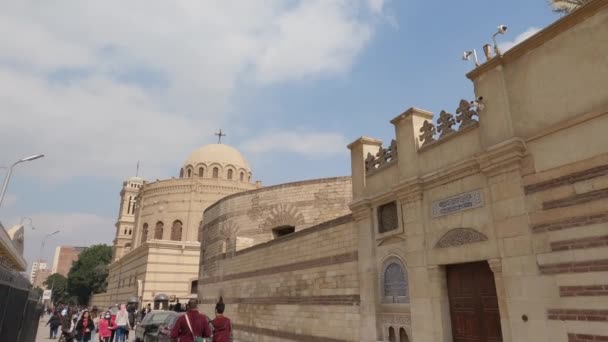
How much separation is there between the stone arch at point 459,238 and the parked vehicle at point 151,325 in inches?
298

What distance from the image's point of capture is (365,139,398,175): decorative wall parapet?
8.03 meters

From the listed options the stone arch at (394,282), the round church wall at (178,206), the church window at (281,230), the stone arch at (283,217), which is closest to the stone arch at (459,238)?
the stone arch at (394,282)

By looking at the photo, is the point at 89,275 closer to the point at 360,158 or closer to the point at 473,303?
the point at 360,158

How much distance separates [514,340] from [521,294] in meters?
0.62

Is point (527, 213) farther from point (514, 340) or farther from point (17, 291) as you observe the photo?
point (17, 291)

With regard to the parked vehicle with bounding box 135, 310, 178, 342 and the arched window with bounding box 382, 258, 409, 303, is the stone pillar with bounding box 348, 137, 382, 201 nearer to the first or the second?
the arched window with bounding box 382, 258, 409, 303

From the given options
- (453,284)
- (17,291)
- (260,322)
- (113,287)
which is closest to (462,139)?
(453,284)

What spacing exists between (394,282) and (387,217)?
1270 millimetres

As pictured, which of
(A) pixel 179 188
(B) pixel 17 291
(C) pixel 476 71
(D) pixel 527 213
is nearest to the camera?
(D) pixel 527 213

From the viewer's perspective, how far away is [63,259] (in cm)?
11125

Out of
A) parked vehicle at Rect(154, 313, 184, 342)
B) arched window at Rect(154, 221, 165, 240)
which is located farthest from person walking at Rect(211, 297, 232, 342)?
arched window at Rect(154, 221, 165, 240)

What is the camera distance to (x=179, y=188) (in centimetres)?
A: 3641

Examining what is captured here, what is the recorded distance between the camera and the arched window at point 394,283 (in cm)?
730

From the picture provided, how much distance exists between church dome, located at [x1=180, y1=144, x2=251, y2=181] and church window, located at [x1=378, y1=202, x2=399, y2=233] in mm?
32436
